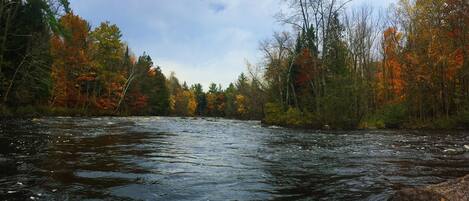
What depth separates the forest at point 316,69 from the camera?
30.5 meters

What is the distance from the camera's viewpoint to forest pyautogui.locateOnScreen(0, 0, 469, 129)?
30.5m

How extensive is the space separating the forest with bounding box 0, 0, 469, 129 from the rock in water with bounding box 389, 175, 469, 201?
1374 cm

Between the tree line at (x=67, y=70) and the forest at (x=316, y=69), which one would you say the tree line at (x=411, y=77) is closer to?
the forest at (x=316, y=69)

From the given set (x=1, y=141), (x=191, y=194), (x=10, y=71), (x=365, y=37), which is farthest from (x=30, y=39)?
(x=365, y=37)

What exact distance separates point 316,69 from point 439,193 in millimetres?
31631

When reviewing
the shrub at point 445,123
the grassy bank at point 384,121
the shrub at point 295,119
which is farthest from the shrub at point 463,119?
the shrub at point 295,119

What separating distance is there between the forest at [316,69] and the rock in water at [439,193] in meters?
13.7

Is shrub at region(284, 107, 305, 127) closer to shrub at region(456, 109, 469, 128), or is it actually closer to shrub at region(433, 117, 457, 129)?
shrub at region(433, 117, 457, 129)

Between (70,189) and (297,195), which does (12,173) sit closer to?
(70,189)

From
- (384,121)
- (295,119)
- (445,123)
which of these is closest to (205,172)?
(445,123)

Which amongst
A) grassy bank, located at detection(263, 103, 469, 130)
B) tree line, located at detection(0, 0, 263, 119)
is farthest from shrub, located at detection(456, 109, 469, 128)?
tree line, located at detection(0, 0, 263, 119)

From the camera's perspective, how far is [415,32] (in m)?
35.8

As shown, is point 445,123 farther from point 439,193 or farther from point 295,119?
point 439,193

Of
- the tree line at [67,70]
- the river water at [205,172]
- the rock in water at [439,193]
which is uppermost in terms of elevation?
the tree line at [67,70]
